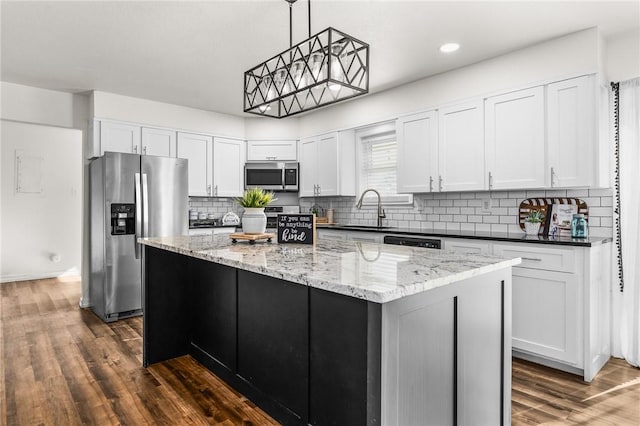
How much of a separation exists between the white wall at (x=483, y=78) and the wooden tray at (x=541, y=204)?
3.34 ft

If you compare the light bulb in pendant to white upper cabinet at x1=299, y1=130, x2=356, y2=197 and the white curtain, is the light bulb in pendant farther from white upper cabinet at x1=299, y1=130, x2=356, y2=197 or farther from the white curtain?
white upper cabinet at x1=299, y1=130, x2=356, y2=197

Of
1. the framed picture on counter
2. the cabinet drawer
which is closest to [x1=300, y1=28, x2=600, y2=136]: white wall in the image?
the framed picture on counter

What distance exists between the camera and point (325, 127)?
17.4 feet

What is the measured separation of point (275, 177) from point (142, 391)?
363 centimetres

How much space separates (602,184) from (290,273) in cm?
271

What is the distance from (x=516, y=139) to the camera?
3.28m

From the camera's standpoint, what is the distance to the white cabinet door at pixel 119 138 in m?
4.50

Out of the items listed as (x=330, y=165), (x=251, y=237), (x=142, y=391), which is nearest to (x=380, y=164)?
(x=330, y=165)

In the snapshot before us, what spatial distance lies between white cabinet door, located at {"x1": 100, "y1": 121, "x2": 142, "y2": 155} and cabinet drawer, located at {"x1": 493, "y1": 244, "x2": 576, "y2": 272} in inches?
167

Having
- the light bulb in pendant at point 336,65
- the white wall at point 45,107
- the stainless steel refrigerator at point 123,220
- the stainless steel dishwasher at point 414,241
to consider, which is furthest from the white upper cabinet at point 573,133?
the white wall at point 45,107

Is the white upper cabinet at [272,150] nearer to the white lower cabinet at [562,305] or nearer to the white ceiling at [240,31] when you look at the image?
the white ceiling at [240,31]

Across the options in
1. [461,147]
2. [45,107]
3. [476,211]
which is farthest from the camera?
[45,107]

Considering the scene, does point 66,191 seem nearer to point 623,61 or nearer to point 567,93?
point 567,93

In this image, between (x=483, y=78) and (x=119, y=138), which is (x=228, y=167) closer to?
(x=119, y=138)
